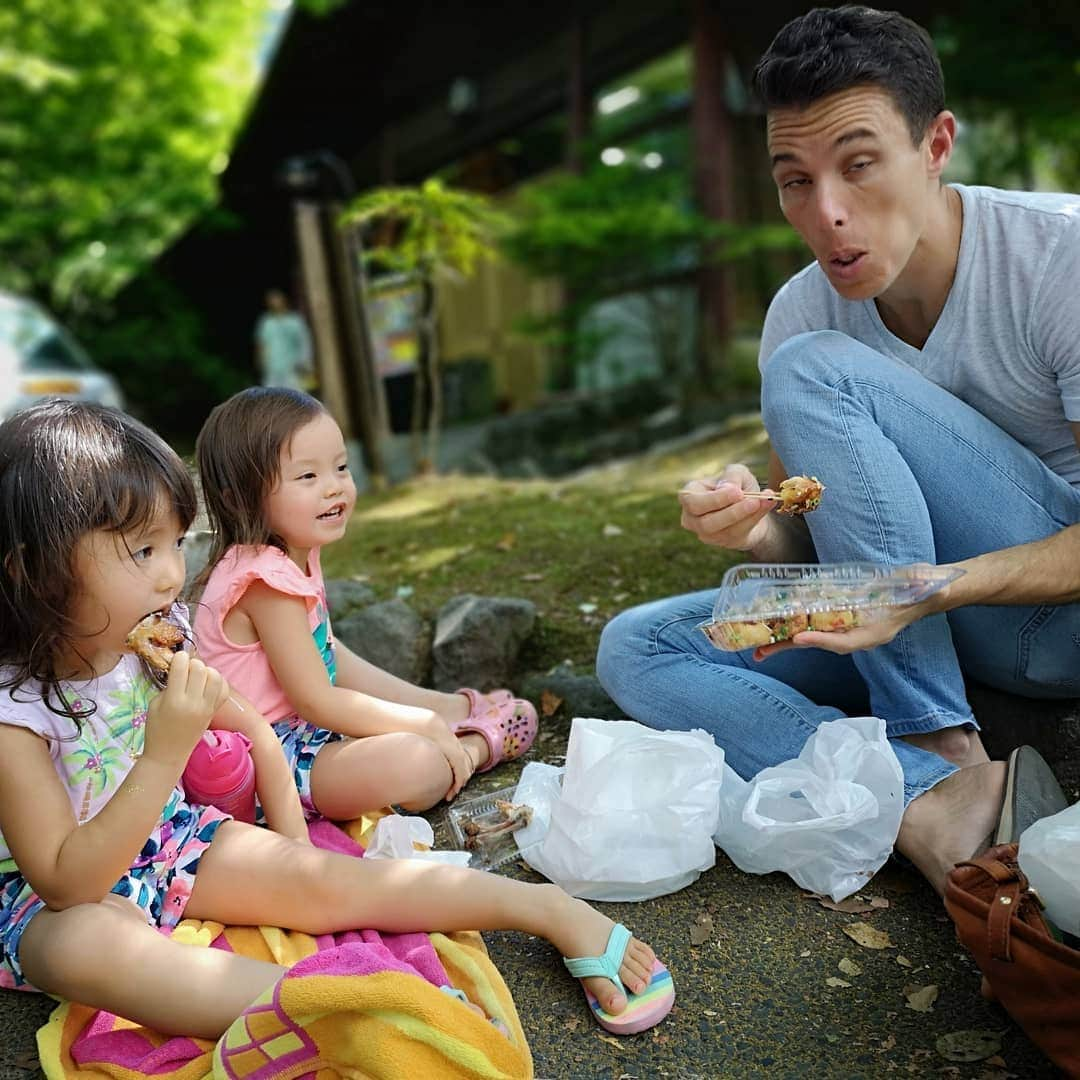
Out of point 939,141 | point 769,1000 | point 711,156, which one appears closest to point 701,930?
point 769,1000

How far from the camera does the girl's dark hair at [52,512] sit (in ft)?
5.74

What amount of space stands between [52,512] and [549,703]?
1.46 m

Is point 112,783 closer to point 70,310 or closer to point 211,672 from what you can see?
point 211,672

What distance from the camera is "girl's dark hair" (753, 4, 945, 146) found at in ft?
6.65

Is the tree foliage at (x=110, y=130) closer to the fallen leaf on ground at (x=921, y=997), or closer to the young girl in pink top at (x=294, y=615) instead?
the young girl in pink top at (x=294, y=615)

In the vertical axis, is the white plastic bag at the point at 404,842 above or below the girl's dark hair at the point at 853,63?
below

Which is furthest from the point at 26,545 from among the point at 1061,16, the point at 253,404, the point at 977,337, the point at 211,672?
the point at 1061,16

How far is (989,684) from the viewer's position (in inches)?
92.6

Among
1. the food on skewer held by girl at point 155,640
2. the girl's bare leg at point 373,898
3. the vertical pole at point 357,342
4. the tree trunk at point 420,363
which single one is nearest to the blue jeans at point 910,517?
the girl's bare leg at point 373,898

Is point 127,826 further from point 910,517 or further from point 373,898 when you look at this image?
point 910,517

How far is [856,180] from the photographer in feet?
6.83


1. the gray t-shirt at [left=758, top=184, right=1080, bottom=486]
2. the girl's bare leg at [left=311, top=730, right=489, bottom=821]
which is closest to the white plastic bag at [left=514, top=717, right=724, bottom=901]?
the girl's bare leg at [left=311, top=730, right=489, bottom=821]

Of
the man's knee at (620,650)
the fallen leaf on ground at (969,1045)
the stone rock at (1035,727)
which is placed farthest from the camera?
the man's knee at (620,650)

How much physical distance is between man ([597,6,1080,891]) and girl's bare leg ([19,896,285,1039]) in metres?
1.08
